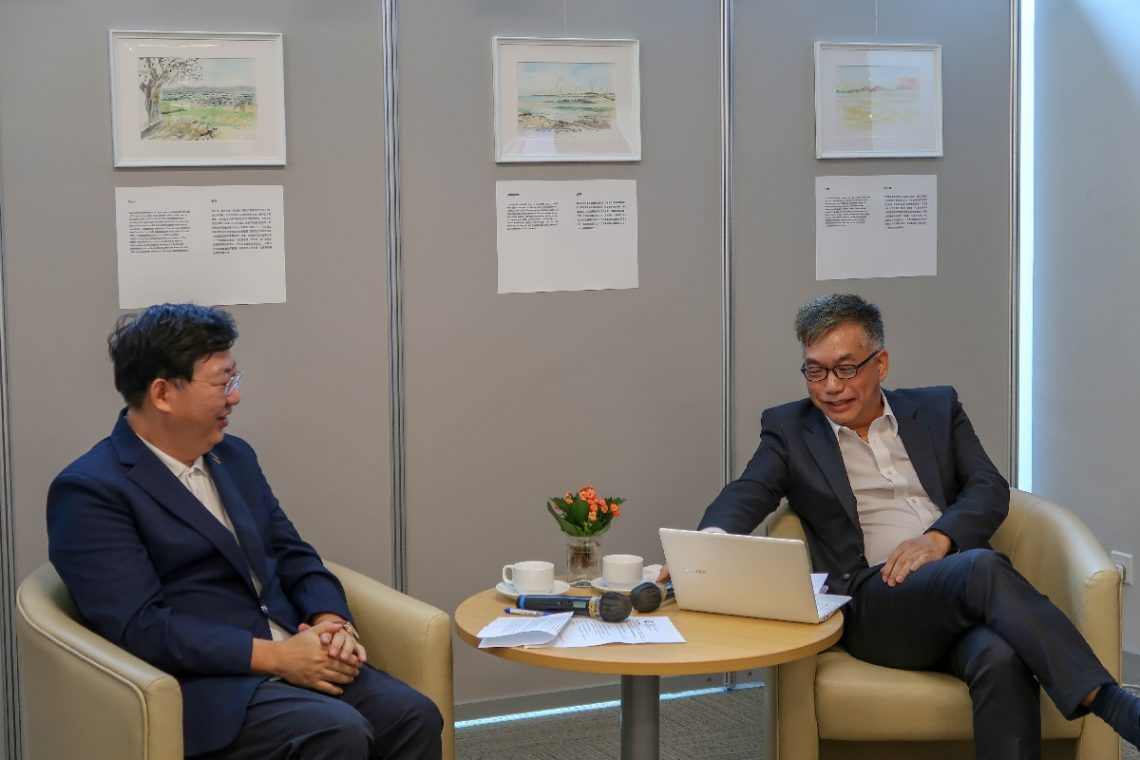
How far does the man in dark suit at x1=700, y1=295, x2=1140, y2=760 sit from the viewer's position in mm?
3021

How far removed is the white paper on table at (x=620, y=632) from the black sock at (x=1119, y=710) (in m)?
0.96

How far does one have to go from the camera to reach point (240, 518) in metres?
3.14

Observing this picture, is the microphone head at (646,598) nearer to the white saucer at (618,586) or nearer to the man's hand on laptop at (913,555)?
the white saucer at (618,586)

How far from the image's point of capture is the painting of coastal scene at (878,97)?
471 cm

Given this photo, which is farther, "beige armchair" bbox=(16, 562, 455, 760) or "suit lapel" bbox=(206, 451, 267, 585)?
"suit lapel" bbox=(206, 451, 267, 585)

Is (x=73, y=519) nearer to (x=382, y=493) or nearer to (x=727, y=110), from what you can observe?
(x=382, y=493)

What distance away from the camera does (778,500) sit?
3691mm

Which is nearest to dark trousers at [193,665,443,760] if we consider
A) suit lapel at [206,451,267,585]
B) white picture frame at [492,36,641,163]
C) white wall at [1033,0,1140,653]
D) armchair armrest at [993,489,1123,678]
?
suit lapel at [206,451,267,585]

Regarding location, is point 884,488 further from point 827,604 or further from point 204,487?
point 204,487

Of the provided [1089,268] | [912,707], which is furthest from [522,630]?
[1089,268]

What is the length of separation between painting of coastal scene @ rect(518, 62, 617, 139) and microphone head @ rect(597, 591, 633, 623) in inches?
72.9

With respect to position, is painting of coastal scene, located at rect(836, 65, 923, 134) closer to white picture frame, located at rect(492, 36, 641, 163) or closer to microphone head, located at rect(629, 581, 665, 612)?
white picture frame, located at rect(492, 36, 641, 163)

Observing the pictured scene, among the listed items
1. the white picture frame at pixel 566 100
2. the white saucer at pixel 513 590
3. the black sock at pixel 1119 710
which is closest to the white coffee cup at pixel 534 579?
the white saucer at pixel 513 590

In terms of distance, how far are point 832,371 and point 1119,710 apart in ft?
3.79
